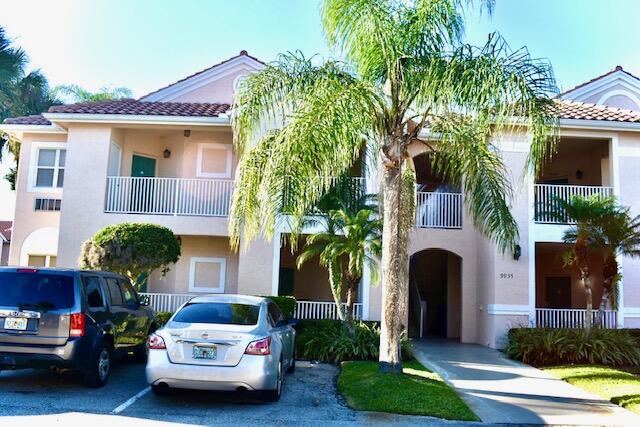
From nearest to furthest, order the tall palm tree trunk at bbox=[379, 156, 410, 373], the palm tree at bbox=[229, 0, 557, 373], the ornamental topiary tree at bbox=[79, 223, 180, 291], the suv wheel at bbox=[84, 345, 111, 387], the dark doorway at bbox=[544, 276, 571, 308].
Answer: the suv wheel at bbox=[84, 345, 111, 387] → the palm tree at bbox=[229, 0, 557, 373] → the tall palm tree trunk at bbox=[379, 156, 410, 373] → the ornamental topiary tree at bbox=[79, 223, 180, 291] → the dark doorway at bbox=[544, 276, 571, 308]

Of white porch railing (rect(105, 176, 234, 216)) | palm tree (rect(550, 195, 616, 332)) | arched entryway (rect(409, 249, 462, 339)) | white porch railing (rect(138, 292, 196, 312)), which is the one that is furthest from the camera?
arched entryway (rect(409, 249, 462, 339))

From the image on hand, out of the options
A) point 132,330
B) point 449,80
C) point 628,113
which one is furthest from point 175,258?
point 628,113

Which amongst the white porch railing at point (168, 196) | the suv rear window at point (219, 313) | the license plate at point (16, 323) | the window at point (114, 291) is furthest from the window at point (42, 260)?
the suv rear window at point (219, 313)

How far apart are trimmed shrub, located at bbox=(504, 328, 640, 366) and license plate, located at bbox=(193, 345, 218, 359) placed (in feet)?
28.6

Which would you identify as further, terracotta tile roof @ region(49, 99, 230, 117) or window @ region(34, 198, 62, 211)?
window @ region(34, 198, 62, 211)

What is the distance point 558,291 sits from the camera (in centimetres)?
1973

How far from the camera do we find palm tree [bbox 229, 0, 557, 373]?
8.46 metres

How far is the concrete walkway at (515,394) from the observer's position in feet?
25.5

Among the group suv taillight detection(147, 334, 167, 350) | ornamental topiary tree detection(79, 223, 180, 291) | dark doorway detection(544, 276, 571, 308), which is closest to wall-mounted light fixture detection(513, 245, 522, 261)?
dark doorway detection(544, 276, 571, 308)

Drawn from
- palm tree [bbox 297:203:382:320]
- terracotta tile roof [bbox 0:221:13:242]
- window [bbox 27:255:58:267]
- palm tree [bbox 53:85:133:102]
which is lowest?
window [bbox 27:255:58:267]

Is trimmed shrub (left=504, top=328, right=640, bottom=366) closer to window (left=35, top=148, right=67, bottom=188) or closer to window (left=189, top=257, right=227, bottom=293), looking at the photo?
window (left=189, top=257, right=227, bottom=293)

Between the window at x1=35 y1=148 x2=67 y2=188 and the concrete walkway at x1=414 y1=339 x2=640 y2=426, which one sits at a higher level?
the window at x1=35 y1=148 x2=67 y2=188

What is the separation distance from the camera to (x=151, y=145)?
57.6ft

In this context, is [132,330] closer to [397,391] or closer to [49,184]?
[397,391]
